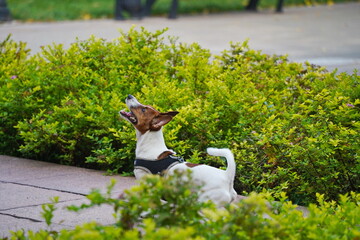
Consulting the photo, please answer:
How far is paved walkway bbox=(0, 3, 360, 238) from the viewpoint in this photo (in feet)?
14.8

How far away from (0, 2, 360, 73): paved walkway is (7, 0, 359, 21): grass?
0.83 meters

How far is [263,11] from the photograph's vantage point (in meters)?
20.4

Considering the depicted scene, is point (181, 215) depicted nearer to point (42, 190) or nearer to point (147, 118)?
point (147, 118)

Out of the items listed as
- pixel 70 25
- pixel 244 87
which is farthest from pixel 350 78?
pixel 70 25

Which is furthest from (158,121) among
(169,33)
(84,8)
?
(84,8)

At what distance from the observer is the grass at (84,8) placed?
17438mm

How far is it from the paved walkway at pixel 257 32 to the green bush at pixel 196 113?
4.20 meters

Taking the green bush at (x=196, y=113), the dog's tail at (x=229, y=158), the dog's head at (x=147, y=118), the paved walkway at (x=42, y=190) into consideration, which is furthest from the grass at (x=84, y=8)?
the dog's tail at (x=229, y=158)

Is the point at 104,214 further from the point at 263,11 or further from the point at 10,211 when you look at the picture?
the point at 263,11

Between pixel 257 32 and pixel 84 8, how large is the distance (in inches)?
226

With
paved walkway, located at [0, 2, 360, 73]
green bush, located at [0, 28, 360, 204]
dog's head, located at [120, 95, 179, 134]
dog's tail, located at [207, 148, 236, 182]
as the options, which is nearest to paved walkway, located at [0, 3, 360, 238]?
paved walkway, located at [0, 2, 360, 73]

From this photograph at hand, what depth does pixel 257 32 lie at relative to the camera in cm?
1523

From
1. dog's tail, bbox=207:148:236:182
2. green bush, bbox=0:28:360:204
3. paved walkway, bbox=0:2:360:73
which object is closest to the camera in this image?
dog's tail, bbox=207:148:236:182

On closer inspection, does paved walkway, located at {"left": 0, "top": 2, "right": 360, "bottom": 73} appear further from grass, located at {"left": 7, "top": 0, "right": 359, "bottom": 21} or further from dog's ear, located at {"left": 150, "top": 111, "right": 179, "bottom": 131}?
dog's ear, located at {"left": 150, "top": 111, "right": 179, "bottom": 131}
